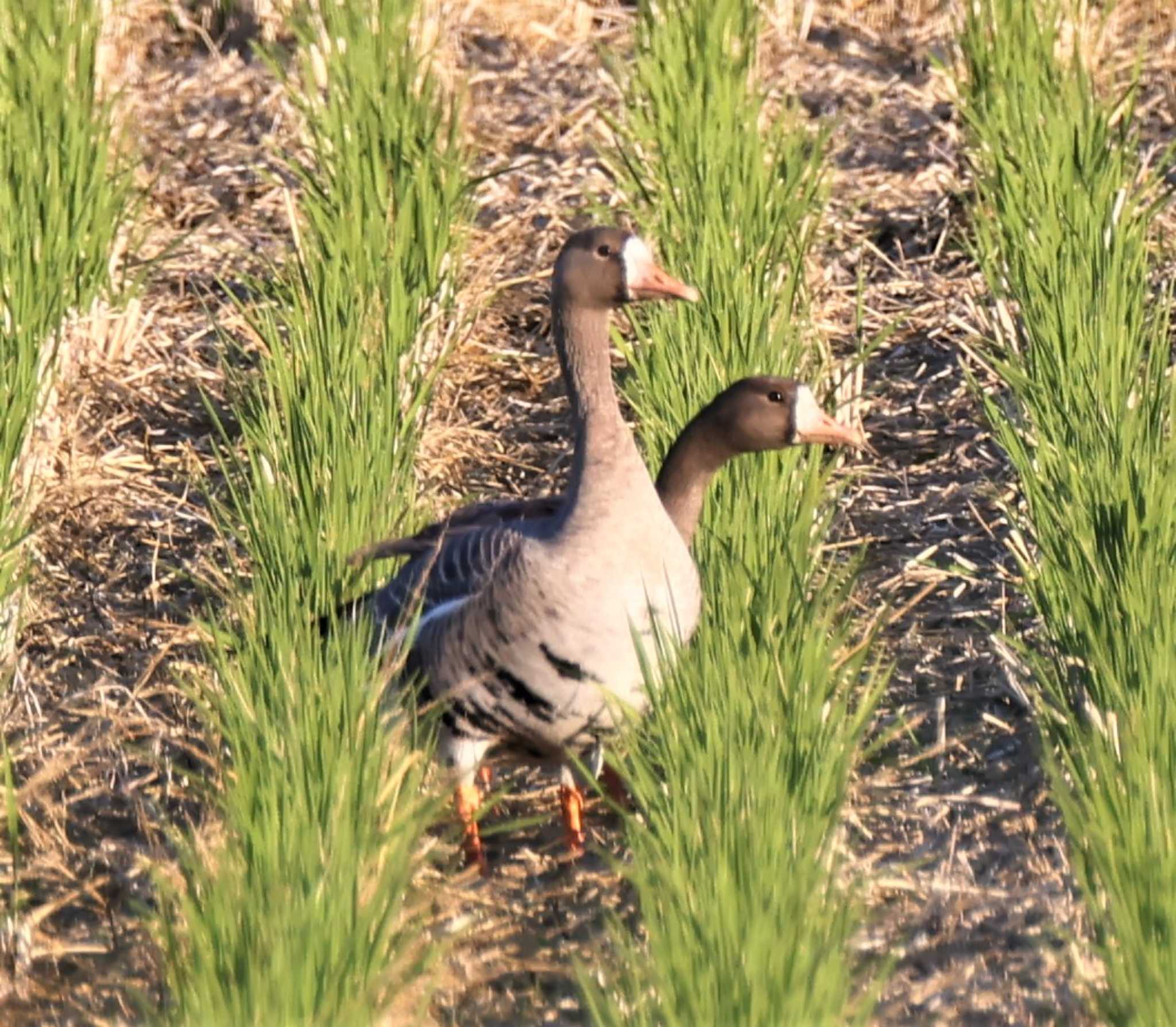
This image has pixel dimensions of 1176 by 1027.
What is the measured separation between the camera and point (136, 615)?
4.43 m

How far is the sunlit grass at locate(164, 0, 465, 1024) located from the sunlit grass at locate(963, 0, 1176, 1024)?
2.69 feet

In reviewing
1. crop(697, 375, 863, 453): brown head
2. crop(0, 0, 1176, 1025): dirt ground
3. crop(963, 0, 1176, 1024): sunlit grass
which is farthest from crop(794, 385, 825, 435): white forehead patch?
crop(0, 0, 1176, 1025): dirt ground

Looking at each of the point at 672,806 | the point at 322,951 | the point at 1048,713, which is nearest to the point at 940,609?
the point at 1048,713

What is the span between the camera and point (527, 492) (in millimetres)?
4844

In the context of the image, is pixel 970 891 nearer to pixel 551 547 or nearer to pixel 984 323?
pixel 551 547

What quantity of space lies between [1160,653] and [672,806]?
72 centimetres

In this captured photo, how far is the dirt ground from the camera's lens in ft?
10.4

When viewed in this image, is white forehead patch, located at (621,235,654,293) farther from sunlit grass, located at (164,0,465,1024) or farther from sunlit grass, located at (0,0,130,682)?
sunlit grass, located at (0,0,130,682)

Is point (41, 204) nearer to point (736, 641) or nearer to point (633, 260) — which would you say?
point (633, 260)

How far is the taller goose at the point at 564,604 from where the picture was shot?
333 cm

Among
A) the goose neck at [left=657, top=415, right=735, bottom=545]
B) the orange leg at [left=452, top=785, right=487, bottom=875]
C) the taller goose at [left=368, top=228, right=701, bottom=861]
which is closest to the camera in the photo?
the taller goose at [left=368, top=228, right=701, bottom=861]

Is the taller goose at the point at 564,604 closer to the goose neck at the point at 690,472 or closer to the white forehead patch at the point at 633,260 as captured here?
the white forehead patch at the point at 633,260

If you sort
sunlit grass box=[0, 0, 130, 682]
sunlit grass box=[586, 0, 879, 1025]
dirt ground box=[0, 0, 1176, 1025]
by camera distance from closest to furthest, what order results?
sunlit grass box=[586, 0, 879, 1025]
dirt ground box=[0, 0, 1176, 1025]
sunlit grass box=[0, 0, 130, 682]

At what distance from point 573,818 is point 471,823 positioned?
20 cm
